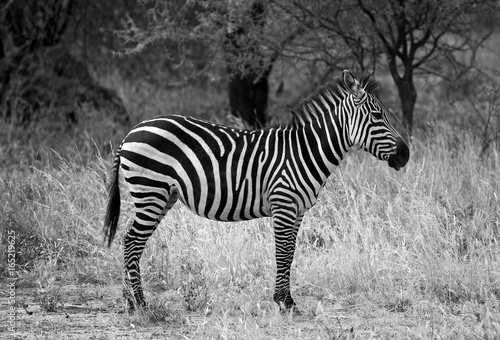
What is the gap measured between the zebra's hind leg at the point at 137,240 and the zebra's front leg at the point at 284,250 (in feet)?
2.84

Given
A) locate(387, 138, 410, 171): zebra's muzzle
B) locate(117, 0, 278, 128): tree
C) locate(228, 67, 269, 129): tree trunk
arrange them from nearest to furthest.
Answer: locate(387, 138, 410, 171): zebra's muzzle, locate(117, 0, 278, 128): tree, locate(228, 67, 269, 129): tree trunk

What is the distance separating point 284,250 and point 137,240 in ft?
3.57

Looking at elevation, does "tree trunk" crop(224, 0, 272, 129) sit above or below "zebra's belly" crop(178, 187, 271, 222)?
above

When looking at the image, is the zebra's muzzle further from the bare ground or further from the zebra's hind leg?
the zebra's hind leg

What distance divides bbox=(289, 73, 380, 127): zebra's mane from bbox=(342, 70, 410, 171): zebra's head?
4.1 inches

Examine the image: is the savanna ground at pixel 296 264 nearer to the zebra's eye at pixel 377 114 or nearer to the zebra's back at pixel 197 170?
the zebra's back at pixel 197 170

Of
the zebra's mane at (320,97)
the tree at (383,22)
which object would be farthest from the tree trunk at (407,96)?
the zebra's mane at (320,97)

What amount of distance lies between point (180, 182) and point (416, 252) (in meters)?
2.15

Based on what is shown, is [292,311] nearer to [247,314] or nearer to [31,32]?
[247,314]

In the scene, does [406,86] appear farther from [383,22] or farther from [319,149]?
[319,149]

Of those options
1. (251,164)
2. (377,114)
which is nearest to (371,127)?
(377,114)

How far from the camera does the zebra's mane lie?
5863 millimetres

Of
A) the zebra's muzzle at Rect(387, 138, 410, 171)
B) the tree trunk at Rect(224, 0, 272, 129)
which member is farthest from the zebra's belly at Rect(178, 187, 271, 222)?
the tree trunk at Rect(224, 0, 272, 129)

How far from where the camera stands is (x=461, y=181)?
7.84 metres
